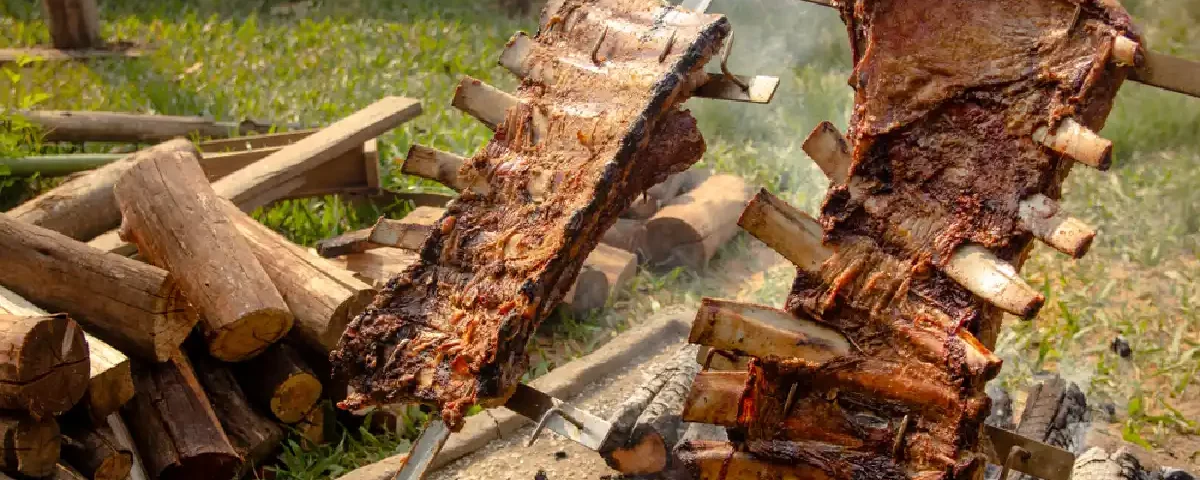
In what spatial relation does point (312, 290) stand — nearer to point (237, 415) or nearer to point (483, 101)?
point (237, 415)

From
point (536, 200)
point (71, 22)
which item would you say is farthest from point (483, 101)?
point (71, 22)

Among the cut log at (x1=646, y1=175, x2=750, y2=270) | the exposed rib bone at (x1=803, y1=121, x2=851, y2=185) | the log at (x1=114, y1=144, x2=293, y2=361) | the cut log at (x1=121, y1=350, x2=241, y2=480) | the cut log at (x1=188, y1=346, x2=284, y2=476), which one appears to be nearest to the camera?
the exposed rib bone at (x1=803, y1=121, x2=851, y2=185)

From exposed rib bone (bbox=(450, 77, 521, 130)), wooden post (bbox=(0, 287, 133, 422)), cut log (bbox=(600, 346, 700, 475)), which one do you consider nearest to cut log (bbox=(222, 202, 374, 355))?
wooden post (bbox=(0, 287, 133, 422))

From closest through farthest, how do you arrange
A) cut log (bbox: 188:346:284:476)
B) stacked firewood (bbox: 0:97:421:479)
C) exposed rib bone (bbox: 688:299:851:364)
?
exposed rib bone (bbox: 688:299:851:364)
stacked firewood (bbox: 0:97:421:479)
cut log (bbox: 188:346:284:476)

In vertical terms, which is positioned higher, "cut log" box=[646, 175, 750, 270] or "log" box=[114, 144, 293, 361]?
"cut log" box=[646, 175, 750, 270]

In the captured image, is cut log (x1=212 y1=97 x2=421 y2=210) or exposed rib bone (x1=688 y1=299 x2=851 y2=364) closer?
exposed rib bone (x1=688 y1=299 x2=851 y2=364)

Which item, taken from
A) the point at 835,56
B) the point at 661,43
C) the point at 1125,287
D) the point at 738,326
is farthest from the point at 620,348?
the point at 835,56

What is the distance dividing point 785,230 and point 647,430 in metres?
1.13

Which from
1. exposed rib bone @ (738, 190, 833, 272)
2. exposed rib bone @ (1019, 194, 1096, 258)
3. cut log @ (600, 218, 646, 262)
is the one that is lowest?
cut log @ (600, 218, 646, 262)

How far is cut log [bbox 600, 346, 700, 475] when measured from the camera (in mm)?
3037

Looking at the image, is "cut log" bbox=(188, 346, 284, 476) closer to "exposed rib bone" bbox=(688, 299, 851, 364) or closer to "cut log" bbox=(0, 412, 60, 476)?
"cut log" bbox=(0, 412, 60, 476)

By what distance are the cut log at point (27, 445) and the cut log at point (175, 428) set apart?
42cm

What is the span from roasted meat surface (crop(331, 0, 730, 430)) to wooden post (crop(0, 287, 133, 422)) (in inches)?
47.7

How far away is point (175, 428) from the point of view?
3.31 m
